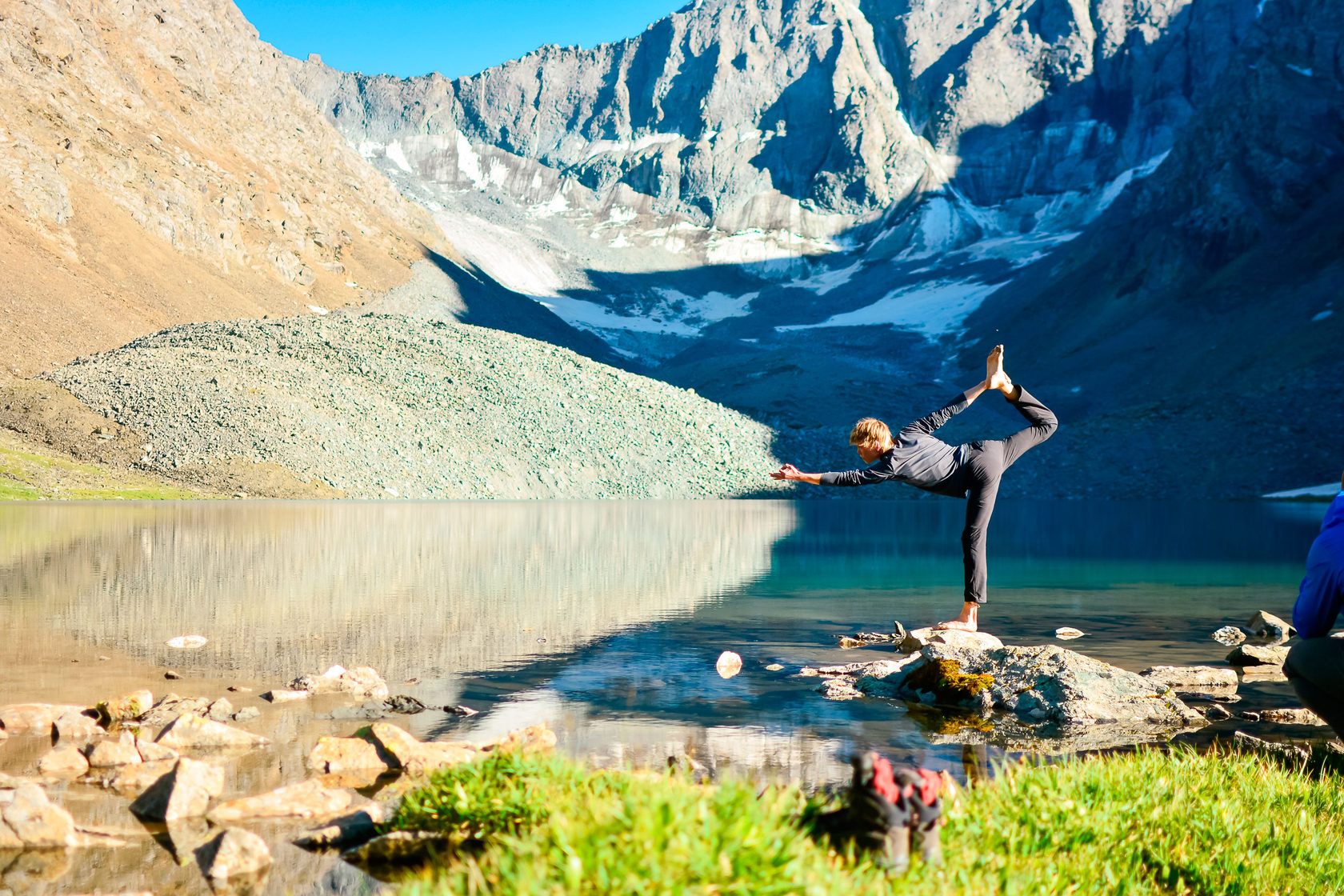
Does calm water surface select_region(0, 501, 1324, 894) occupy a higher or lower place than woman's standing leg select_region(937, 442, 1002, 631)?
lower

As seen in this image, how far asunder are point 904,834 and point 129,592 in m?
19.7

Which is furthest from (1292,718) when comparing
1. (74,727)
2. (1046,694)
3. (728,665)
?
(74,727)

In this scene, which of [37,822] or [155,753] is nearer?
[37,822]

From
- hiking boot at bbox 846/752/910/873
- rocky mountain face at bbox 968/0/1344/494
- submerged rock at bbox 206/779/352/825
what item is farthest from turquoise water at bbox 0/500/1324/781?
rocky mountain face at bbox 968/0/1344/494

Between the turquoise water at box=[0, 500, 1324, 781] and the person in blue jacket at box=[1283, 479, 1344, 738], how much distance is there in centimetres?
301

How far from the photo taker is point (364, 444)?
225 feet

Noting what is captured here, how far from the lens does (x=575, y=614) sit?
19.1 meters

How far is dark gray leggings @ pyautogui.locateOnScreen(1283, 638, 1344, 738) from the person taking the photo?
7125 mm

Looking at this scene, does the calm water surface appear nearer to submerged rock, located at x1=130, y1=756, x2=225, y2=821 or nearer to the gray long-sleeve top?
submerged rock, located at x1=130, y1=756, x2=225, y2=821

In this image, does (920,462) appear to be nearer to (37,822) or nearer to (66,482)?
(37,822)

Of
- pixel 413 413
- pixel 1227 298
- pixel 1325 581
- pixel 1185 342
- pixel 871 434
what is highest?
pixel 1227 298

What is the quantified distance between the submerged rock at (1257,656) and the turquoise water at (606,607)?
25.8 inches

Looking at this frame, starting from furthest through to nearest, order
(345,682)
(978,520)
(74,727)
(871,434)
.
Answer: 1. (978,520)
2. (345,682)
3. (871,434)
4. (74,727)

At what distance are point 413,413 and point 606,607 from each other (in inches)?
2204
